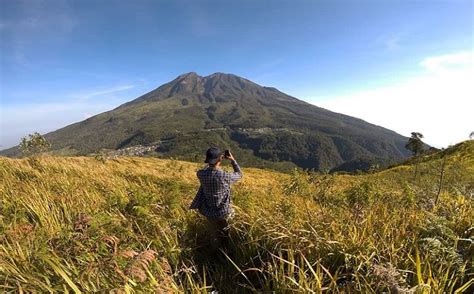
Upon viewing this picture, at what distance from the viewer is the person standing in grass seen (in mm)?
5703

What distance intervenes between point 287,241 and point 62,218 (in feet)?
13.0

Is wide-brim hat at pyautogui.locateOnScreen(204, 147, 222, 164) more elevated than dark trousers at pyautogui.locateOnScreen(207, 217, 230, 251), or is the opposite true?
wide-brim hat at pyautogui.locateOnScreen(204, 147, 222, 164)

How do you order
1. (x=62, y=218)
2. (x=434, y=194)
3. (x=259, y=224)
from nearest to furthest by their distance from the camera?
(x=259, y=224) → (x=62, y=218) → (x=434, y=194)

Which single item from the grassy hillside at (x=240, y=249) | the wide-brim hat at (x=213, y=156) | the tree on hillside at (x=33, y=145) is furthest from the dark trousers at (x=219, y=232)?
the tree on hillside at (x=33, y=145)

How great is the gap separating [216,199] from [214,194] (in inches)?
4.0

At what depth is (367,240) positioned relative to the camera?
4.13 metres

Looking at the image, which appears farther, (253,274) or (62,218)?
(62,218)

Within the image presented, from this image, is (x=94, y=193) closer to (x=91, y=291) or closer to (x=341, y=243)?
(x=91, y=291)

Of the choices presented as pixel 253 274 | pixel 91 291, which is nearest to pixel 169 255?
pixel 253 274

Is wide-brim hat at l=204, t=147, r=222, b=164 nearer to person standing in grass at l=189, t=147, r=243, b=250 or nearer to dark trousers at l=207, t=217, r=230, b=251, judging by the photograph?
person standing in grass at l=189, t=147, r=243, b=250

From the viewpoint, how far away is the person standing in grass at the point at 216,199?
5703 millimetres

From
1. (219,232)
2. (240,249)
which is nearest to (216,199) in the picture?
(219,232)

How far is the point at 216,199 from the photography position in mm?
5910

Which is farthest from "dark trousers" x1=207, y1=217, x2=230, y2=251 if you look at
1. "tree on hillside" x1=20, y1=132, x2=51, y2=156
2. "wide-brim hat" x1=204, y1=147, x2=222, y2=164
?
"tree on hillside" x1=20, y1=132, x2=51, y2=156
